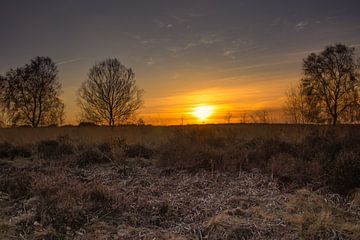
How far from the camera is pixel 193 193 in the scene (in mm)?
6410

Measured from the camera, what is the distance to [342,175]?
6.65 metres

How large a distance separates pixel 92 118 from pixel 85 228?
30110 mm

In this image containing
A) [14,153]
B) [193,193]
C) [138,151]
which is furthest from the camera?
[14,153]

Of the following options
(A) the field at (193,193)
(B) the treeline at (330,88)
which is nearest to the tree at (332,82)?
(B) the treeline at (330,88)

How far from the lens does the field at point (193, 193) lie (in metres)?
4.69

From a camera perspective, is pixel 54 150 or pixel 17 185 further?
pixel 54 150

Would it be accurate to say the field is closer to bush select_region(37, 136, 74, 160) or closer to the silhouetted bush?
the silhouetted bush

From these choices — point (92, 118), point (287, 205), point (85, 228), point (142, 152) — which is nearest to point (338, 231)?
point (287, 205)

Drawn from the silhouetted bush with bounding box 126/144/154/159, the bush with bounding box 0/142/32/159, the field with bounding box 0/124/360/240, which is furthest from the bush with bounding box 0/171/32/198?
the bush with bounding box 0/142/32/159

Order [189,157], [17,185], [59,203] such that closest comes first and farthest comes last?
[59,203]
[17,185]
[189,157]

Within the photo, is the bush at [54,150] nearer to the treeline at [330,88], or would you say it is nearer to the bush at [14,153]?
the bush at [14,153]

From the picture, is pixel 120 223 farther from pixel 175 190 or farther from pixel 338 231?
pixel 338 231

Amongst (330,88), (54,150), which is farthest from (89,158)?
(330,88)

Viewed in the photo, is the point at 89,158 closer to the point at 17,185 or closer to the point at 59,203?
the point at 17,185
